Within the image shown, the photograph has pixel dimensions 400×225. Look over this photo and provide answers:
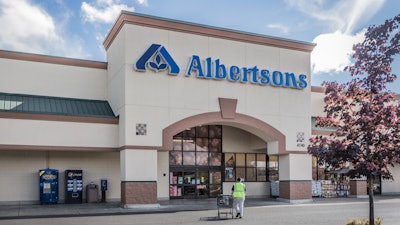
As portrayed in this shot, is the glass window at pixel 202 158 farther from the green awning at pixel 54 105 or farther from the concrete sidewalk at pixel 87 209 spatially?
the green awning at pixel 54 105

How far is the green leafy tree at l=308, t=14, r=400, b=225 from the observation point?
515 inches

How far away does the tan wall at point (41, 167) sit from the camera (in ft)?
78.2

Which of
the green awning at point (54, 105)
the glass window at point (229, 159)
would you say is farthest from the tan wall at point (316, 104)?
the green awning at point (54, 105)

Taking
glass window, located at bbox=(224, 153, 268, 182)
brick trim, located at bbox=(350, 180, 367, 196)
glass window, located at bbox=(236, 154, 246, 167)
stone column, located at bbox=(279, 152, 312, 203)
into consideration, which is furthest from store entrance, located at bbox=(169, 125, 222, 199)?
brick trim, located at bbox=(350, 180, 367, 196)

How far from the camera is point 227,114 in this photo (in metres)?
25.5

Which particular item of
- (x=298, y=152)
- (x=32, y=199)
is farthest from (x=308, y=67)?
(x=32, y=199)

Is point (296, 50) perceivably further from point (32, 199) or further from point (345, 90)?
point (32, 199)

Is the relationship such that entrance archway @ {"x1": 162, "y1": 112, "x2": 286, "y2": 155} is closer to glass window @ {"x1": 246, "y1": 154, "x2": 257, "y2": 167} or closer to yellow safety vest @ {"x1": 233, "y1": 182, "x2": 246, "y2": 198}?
glass window @ {"x1": 246, "y1": 154, "x2": 257, "y2": 167}

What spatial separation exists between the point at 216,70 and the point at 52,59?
29.8ft

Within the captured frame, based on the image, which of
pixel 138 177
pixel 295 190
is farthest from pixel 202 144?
pixel 138 177

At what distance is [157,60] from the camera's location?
78.9ft

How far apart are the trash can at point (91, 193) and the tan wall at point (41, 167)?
0.54 m

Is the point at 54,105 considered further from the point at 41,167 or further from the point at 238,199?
the point at 238,199

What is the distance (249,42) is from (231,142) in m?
6.97
